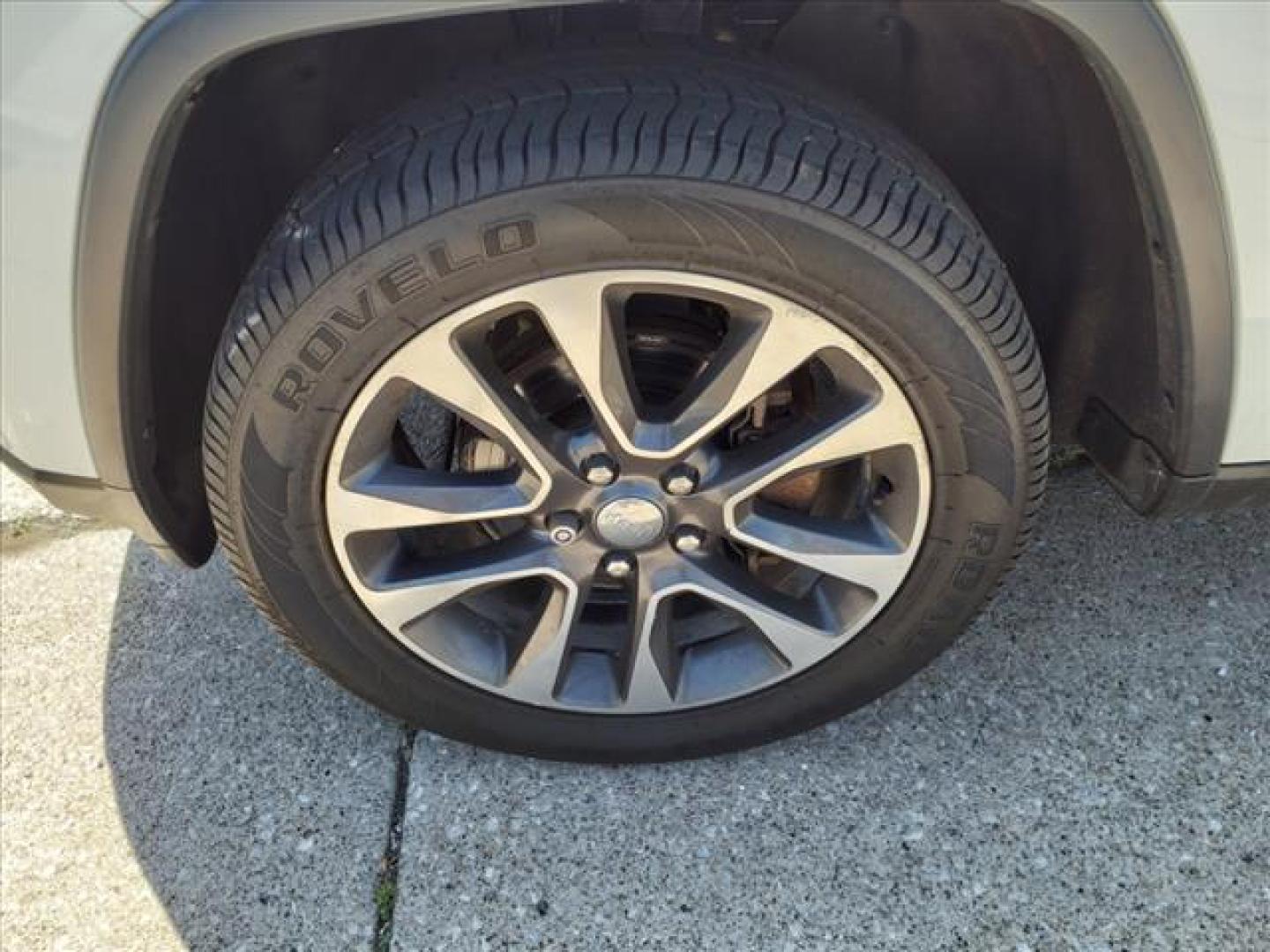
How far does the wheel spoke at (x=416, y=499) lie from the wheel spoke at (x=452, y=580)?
89 millimetres

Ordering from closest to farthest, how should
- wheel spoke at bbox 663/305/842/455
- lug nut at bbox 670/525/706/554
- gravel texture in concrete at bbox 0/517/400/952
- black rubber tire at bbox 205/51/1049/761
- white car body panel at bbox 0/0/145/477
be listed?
1. white car body panel at bbox 0/0/145/477
2. black rubber tire at bbox 205/51/1049/761
3. wheel spoke at bbox 663/305/842/455
4. lug nut at bbox 670/525/706/554
5. gravel texture in concrete at bbox 0/517/400/952

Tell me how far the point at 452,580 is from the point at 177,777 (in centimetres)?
72

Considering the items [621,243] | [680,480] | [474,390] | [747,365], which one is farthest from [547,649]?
[621,243]

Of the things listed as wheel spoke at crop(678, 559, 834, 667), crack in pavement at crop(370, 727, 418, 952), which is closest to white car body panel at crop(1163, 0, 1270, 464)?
wheel spoke at crop(678, 559, 834, 667)

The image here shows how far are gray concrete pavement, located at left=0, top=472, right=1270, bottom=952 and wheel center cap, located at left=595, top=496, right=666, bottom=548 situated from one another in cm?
49

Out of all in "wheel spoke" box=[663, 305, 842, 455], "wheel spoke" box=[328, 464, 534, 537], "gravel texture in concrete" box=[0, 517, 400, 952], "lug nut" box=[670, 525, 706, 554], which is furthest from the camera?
"gravel texture in concrete" box=[0, 517, 400, 952]

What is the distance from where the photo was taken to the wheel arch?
4.48 ft

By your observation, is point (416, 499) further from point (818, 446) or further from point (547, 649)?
point (818, 446)

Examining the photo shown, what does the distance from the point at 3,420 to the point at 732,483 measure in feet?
3.45

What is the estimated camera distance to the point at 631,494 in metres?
1.76

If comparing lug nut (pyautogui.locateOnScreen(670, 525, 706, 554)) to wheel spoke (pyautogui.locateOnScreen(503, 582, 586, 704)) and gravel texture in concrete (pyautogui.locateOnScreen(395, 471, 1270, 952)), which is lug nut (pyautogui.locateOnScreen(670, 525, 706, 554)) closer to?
wheel spoke (pyautogui.locateOnScreen(503, 582, 586, 704))

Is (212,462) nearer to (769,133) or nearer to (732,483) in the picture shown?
(732,483)

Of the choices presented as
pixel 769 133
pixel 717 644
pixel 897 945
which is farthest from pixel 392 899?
pixel 769 133

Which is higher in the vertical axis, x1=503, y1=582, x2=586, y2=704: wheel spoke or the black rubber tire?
the black rubber tire
